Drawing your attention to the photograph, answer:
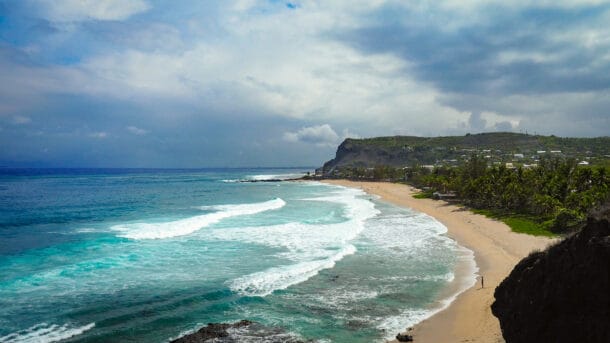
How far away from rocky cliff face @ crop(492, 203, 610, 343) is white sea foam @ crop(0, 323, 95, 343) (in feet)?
52.7

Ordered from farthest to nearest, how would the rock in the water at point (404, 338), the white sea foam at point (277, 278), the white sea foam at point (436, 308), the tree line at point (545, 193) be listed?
1. the tree line at point (545, 193)
2. the white sea foam at point (277, 278)
3. the white sea foam at point (436, 308)
4. the rock in the water at point (404, 338)

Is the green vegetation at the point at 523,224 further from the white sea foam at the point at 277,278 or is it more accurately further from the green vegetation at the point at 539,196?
the white sea foam at the point at 277,278

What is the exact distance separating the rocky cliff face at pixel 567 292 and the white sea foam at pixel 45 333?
16064 mm

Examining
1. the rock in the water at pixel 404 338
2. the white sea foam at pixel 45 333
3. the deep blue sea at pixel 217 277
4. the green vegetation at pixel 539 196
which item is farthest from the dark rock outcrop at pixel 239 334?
the green vegetation at pixel 539 196

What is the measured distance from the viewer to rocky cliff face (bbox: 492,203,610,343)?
8992 mm

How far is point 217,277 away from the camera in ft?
79.7

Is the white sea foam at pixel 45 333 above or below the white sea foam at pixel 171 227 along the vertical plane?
below

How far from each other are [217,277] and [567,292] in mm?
18829

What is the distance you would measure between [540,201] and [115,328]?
1723 inches

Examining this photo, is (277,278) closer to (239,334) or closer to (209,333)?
(239,334)

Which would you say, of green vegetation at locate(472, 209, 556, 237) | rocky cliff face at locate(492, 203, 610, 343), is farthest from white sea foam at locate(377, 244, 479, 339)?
green vegetation at locate(472, 209, 556, 237)

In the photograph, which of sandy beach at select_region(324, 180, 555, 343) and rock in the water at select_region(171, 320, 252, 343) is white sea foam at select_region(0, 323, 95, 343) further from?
sandy beach at select_region(324, 180, 555, 343)

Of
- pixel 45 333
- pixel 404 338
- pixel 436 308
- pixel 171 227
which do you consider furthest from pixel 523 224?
pixel 45 333

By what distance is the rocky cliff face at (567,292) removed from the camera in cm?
899
